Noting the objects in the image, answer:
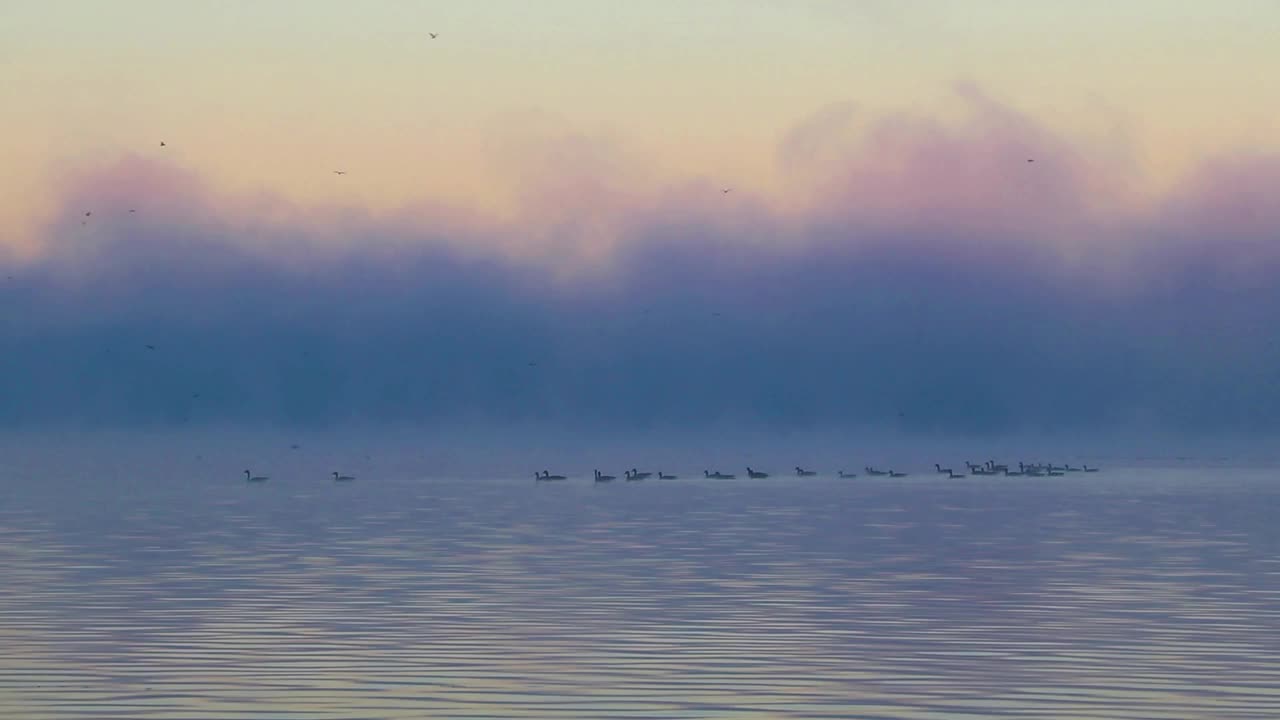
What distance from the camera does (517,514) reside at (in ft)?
318

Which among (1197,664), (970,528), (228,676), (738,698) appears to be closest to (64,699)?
(228,676)

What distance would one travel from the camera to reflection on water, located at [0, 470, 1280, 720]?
104 feet

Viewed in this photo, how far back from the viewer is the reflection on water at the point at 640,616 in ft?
104

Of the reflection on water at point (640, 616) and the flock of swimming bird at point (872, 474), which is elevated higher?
the flock of swimming bird at point (872, 474)

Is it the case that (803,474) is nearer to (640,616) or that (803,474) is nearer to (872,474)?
(872,474)

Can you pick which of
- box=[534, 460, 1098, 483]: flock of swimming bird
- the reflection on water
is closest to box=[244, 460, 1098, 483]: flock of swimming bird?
box=[534, 460, 1098, 483]: flock of swimming bird

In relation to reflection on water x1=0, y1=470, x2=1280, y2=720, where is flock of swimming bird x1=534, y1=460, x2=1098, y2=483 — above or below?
above

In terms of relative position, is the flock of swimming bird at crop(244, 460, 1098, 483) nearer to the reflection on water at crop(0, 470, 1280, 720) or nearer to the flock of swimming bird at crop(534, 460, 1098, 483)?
the flock of swimming bird at crop(534, 460, 1098, 483)

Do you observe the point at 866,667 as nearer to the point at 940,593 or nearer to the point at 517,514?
the point at 940,593

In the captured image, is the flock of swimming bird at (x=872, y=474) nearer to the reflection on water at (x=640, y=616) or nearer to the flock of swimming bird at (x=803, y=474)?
the flock of swimming bird at (x=803, y=474)

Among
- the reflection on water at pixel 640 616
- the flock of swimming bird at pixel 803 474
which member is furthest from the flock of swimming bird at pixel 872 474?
the reflection on water at pixel 640 616

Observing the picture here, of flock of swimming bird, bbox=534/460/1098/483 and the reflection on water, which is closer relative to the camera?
the reflection on water

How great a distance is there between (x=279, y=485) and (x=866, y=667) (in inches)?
4652

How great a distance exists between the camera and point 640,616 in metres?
44.4
